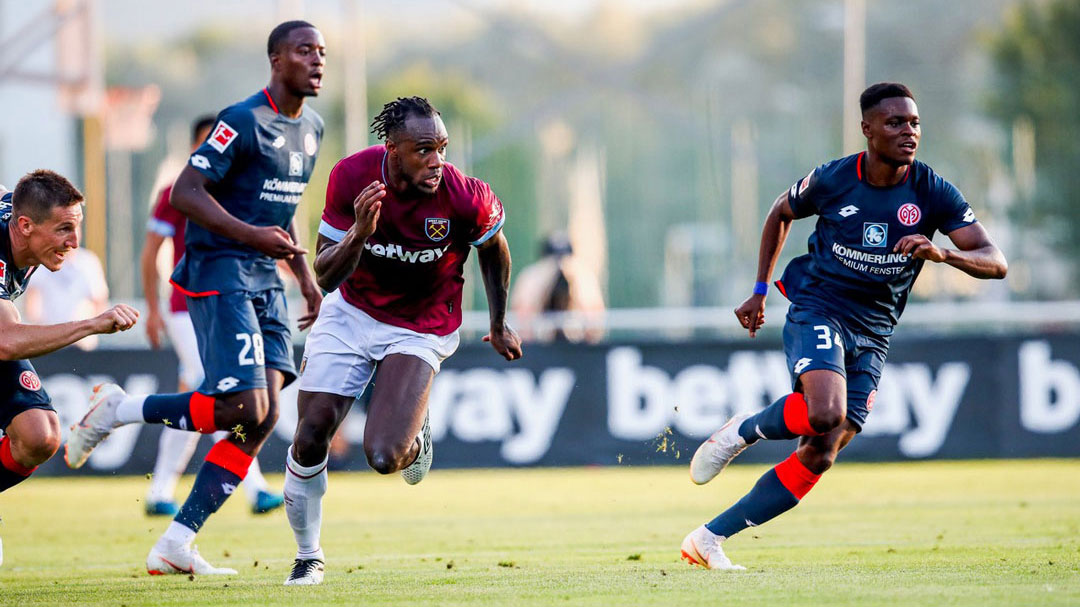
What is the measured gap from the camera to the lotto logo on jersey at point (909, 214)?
7.70 metres

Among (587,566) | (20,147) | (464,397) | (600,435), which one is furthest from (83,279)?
(20,147)

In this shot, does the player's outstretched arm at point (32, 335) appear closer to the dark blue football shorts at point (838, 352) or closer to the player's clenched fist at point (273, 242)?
the player's clenched fist at point (273, 242)

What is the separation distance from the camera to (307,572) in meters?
7.30

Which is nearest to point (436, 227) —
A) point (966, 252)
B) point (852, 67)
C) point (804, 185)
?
point (804, 185)

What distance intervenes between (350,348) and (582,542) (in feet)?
8.18

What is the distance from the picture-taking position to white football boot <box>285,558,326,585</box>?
23.7 ft

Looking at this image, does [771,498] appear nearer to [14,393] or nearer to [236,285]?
[236,285]

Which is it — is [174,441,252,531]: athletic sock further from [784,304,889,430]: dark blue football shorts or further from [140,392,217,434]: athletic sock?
[784,304,889,430]: dark blue football shorts

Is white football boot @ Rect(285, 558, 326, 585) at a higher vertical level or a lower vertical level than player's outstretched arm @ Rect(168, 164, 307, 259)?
lower

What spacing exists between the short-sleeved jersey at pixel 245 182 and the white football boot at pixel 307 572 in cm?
163

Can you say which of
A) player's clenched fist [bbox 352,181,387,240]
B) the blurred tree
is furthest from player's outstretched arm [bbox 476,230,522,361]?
the blurred tree

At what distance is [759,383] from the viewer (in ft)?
49.9

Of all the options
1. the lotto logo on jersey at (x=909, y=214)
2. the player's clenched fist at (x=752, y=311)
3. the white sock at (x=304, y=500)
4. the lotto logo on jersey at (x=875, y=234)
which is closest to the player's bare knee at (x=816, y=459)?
the player's clenched fist at (x=752, y=311)

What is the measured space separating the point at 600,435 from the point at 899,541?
6.47 meters
